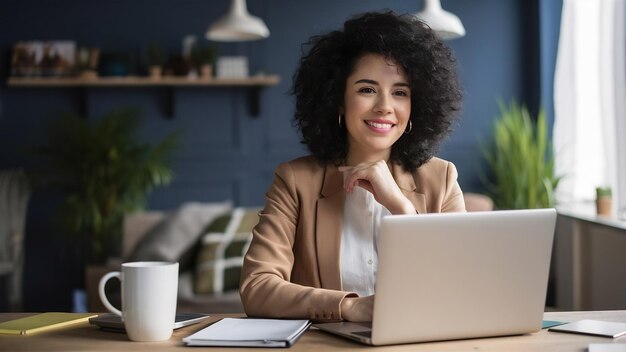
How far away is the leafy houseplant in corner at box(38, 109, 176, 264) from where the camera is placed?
547cm

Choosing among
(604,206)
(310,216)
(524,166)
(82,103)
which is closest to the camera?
(310,216)

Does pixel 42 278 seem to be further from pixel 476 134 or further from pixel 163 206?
pixel 476 134

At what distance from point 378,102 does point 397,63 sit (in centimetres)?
10

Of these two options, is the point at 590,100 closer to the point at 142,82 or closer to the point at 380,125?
the point at 142,82

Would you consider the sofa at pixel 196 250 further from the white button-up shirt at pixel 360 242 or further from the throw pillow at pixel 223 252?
the white button-up shirt at pixel 360 242

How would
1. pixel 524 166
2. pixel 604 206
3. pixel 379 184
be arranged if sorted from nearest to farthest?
pixel 379 184 < pixel 604 206 < pixel 524 166

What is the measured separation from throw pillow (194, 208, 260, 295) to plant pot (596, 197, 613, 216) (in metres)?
1.60

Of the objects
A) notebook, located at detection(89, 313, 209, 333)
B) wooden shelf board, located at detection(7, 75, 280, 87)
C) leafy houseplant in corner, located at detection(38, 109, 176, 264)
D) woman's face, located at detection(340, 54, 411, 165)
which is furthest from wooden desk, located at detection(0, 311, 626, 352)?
wooden shelf board, located at detection(7, 75, 280, 87)

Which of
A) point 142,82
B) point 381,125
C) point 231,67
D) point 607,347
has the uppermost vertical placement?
point 231,67

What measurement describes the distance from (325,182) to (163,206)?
4.32 metres

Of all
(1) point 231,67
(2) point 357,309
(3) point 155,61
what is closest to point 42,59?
(3) point 155,61

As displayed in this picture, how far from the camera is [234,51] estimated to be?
6.16 metres

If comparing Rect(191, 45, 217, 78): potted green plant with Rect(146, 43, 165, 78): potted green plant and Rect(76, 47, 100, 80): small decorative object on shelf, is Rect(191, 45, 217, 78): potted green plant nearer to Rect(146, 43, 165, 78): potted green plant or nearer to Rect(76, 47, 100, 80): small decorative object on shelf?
Rect(146, 43, 165, 78): potted green plant

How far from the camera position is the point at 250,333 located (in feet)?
4.84
